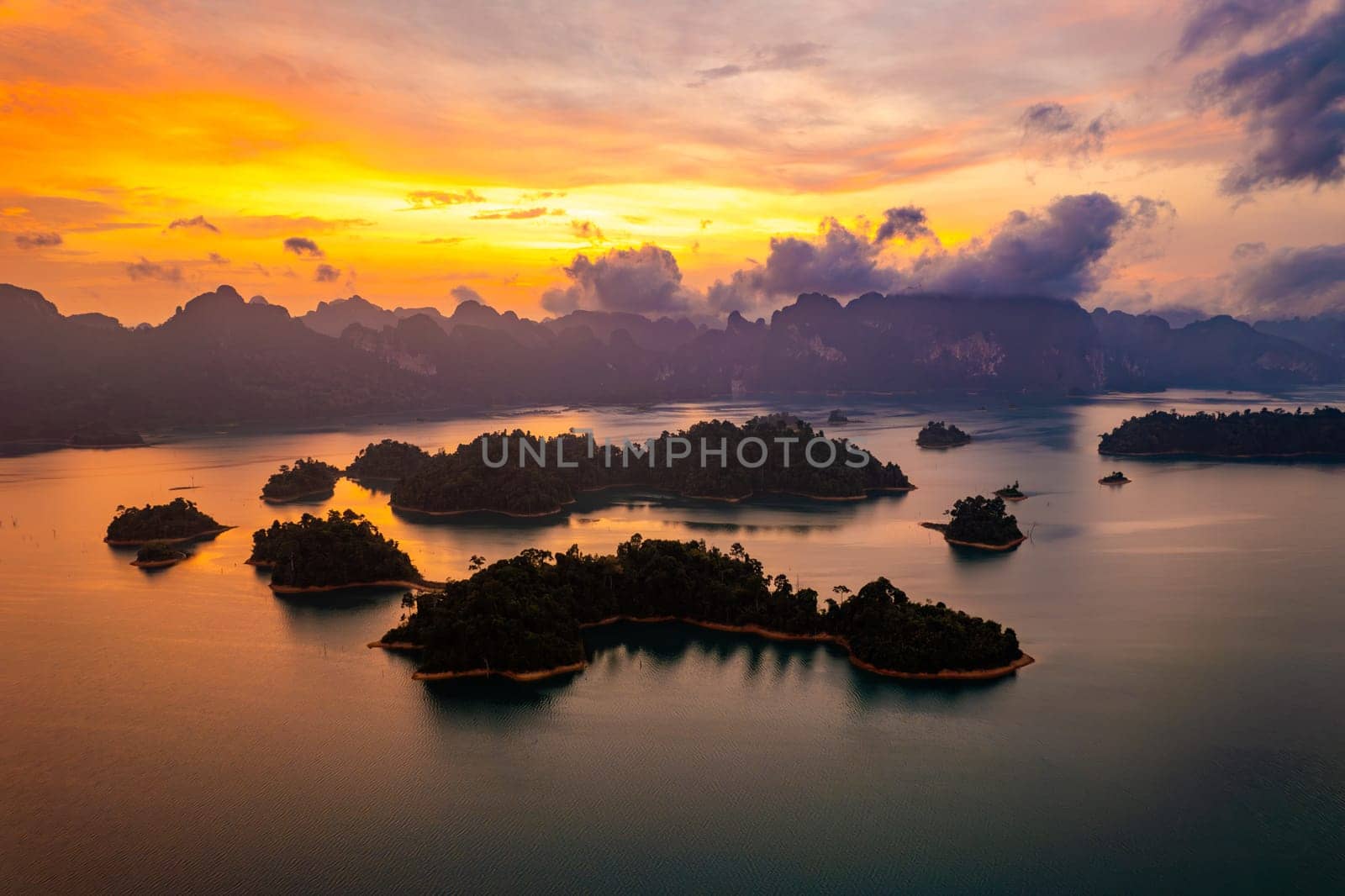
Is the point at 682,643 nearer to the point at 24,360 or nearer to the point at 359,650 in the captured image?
the point at 359,650

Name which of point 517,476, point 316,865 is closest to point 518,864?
point 316,865

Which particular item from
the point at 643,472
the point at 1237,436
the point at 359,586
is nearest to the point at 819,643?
the point at 359,586

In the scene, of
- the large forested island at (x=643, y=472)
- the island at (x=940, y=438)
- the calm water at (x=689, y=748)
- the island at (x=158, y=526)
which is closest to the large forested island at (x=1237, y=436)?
the island at (x=940, y=438)

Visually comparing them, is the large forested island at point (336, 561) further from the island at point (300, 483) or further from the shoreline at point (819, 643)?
the island at point (300, 483)

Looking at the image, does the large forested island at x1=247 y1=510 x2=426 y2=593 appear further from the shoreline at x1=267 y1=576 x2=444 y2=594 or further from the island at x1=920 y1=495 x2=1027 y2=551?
the island at x1=920 y1=495 x2=1027 y2=551

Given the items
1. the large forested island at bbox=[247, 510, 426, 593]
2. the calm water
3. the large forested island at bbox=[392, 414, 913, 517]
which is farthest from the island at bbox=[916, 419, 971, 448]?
the large forested island at bbox=[247, 510, 426, 593]

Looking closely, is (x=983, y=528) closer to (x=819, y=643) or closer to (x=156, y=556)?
(x=819, y=643)
